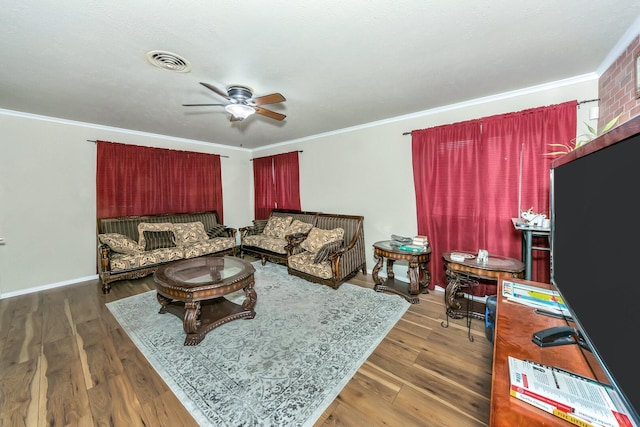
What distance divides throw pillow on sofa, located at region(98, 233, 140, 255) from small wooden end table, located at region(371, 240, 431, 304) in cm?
358

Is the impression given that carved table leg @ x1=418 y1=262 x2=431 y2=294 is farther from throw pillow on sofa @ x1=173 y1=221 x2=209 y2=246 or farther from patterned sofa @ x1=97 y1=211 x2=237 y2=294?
throw pillow on sofa @ x1=173 y1=221 x2=209 y2=246

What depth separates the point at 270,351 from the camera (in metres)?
2.05

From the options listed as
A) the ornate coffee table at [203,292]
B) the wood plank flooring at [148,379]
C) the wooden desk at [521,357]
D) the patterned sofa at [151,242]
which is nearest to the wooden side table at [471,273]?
the wood plank flooring at [148,379]

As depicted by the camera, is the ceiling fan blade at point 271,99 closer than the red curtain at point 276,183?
Yes

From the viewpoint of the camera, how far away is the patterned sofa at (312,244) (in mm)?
3402

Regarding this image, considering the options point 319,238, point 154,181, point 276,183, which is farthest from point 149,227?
point 319,238

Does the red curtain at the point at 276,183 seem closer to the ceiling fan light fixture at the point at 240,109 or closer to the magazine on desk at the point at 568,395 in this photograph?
the ceiling fan light fixture at the point at 240,109

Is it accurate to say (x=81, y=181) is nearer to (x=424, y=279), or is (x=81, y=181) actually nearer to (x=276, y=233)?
(x=276, y=233)

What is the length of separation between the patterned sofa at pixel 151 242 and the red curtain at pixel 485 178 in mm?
3622

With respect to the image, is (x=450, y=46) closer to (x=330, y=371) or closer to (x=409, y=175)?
(x=409, y=175)

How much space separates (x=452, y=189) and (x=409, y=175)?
0.62m

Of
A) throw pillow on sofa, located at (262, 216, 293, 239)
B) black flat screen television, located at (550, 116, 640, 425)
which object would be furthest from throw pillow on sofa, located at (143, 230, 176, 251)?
black flat screen television, located at (550, 116, 640, 425)

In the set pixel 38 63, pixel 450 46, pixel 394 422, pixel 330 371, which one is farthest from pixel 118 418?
pixel 450 46

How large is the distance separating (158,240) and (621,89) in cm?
557
